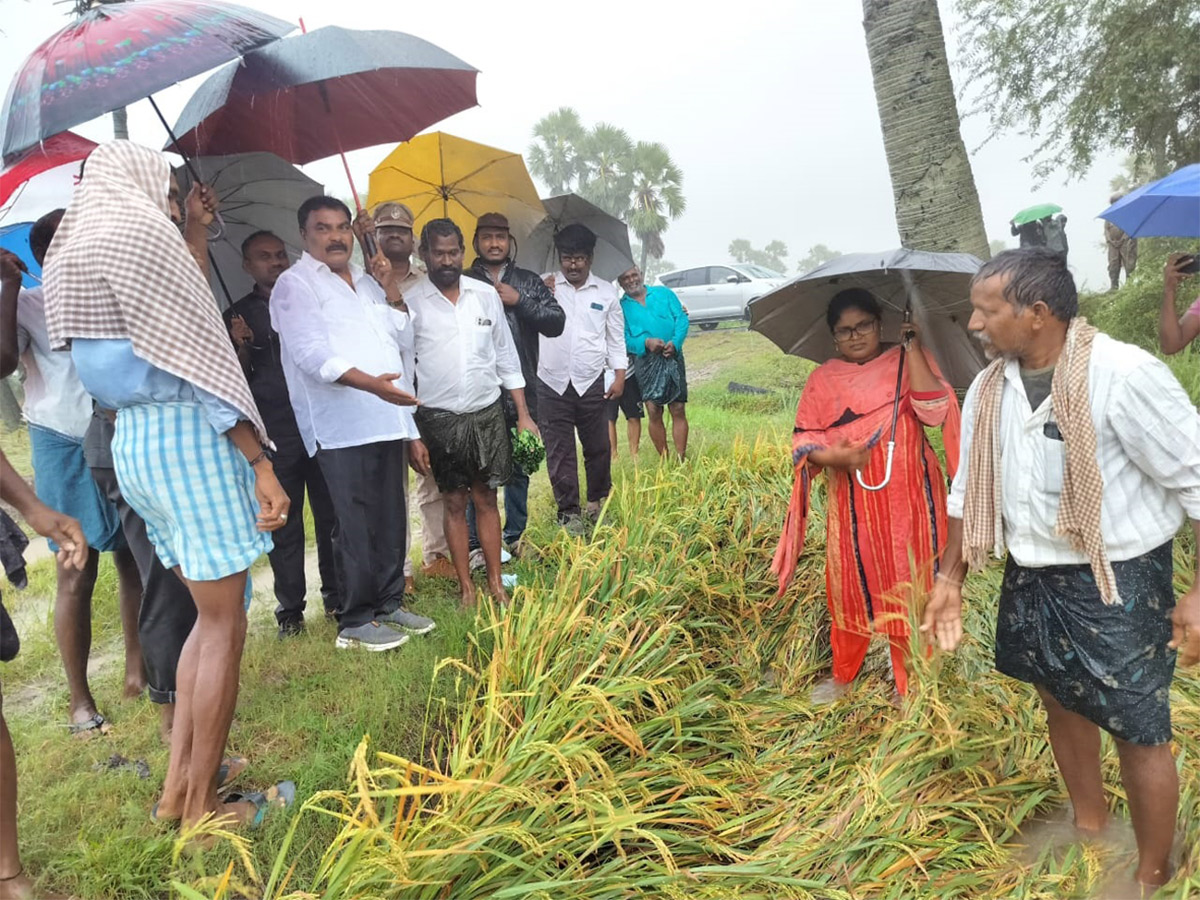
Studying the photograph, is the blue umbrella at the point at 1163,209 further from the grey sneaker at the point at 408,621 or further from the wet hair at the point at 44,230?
the wet hair at the point at 44,230

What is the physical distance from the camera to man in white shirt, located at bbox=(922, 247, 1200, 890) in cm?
178

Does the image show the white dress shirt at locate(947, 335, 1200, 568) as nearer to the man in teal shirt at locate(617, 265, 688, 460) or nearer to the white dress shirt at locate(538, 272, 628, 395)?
the white dress shirt at locate(538, 272, 628, 395)

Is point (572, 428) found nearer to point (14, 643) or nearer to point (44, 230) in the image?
point (44, 230)

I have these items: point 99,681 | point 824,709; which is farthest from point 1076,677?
point 99,681

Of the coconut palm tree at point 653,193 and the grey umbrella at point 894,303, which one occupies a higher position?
the coconut palm tree at point 653,193

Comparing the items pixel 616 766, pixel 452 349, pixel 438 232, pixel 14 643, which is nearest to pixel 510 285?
pixel 438 232

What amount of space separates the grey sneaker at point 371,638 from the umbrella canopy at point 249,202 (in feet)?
5.94

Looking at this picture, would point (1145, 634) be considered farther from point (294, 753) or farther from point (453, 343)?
point (453, 343)

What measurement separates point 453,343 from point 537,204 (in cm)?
Result: 173

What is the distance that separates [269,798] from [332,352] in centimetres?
173

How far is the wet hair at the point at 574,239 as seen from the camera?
5.18 m

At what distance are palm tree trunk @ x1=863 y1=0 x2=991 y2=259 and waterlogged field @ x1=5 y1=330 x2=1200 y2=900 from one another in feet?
7.04

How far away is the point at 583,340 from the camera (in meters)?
5.16

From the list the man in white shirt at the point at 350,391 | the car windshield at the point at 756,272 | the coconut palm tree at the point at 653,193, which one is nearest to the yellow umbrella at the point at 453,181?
the man in white shirt at the point at 350,391
